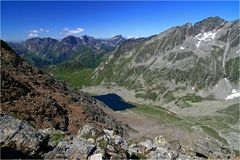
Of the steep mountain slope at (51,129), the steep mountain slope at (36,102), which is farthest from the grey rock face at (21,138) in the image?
the steep mountain slope at (36,102)

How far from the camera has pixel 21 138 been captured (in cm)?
2731

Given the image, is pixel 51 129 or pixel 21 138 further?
pixel 51 129

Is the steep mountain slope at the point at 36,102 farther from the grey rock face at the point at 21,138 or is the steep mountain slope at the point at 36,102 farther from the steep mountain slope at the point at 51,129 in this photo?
the grey rock face at the point at 21,138

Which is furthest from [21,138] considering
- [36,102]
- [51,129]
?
[36,102]

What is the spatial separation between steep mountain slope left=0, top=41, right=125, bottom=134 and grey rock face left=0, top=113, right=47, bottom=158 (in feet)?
88.0

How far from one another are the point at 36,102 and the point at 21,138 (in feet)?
135

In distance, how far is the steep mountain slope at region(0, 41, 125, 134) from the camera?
59281 mm

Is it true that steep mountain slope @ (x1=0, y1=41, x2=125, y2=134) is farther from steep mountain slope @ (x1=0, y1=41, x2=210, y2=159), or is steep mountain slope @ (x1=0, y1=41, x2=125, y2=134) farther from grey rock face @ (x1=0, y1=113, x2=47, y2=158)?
grey rock face @ (x1=0, y1=113, x2=47, y2=158)

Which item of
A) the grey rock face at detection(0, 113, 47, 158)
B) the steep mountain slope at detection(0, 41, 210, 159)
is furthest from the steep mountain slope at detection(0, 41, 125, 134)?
the grey rock face at detection(0, 113, 47, 158)

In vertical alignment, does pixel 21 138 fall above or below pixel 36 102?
below

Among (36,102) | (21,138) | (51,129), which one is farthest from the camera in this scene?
(36,102)

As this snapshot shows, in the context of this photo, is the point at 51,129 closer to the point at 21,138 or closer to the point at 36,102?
the point at 21,138

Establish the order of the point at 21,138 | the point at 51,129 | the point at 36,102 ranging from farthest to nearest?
the point at 36,102
the point at 51,129
the point at 21,138

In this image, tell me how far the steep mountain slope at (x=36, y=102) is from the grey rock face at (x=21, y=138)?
26.8 meters
